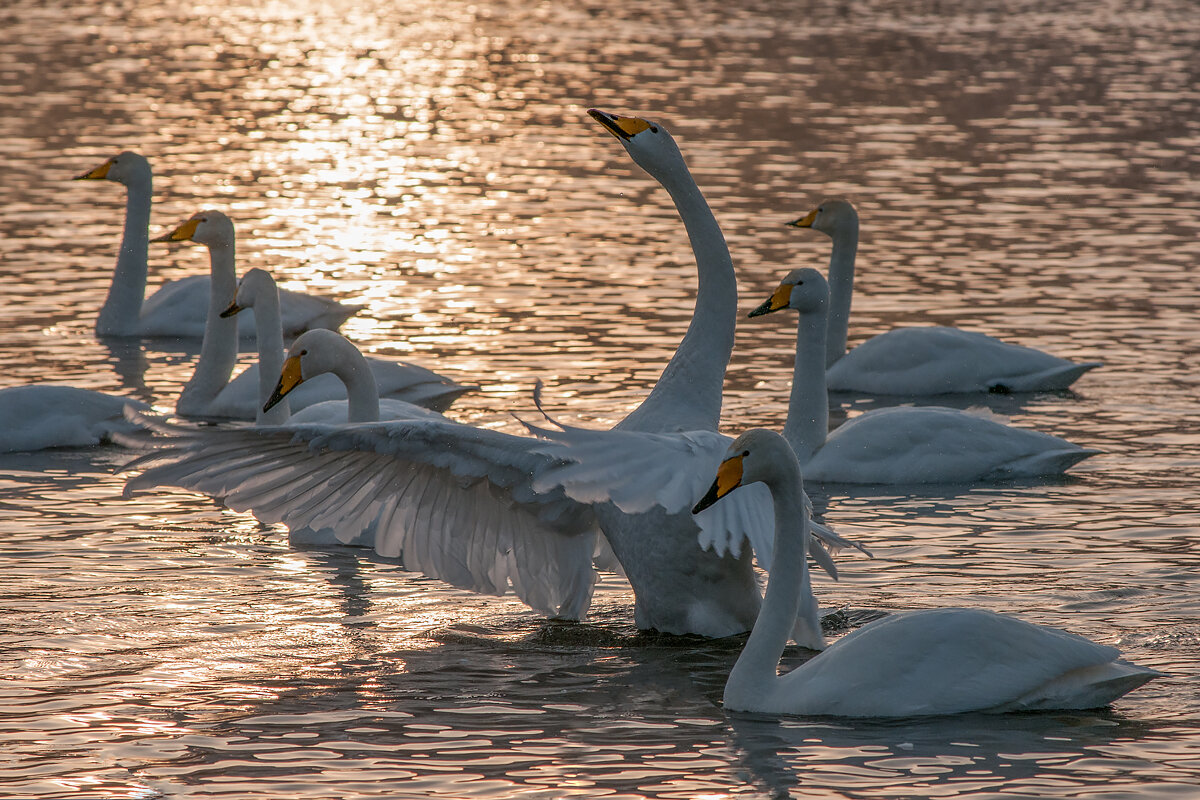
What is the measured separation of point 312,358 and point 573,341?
4.94 metres

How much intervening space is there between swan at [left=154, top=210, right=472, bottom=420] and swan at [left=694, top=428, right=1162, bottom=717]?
561 cm

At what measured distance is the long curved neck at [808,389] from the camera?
1174 cm

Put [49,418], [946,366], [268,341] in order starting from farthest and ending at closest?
[946,366]
[268,341]
[49,418]

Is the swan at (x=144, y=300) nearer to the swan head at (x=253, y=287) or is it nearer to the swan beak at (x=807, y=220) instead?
the swan head at (x=253, y=287)

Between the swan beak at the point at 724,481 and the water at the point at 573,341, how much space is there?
3.08 feet

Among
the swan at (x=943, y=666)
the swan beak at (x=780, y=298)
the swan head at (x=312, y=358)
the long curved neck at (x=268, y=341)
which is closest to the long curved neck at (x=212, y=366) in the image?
the long curved neck at (x=268, y=341)

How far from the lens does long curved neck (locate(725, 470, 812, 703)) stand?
293 inches

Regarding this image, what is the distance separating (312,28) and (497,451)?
35744 mm

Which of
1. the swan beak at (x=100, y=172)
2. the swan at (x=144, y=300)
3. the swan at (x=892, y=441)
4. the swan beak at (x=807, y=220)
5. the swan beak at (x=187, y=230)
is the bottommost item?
the swan at (x=892, y=441)

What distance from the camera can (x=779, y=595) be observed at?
24.6ft

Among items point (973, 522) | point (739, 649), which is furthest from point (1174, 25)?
point (739, 649)

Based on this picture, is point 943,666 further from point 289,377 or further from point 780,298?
point 780,298

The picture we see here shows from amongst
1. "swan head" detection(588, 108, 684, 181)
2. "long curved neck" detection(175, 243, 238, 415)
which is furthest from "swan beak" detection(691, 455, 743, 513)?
"long curved neck" detection(175, 243, 238, 415)

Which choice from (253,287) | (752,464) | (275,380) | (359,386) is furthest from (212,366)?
(752,464)
